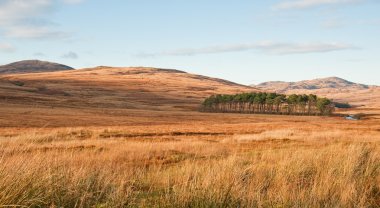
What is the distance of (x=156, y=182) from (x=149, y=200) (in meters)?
2.65

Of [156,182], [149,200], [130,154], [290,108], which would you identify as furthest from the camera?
[290,108]

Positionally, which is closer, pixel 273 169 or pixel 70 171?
pixel 70 171

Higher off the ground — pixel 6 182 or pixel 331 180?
pixel 6 182

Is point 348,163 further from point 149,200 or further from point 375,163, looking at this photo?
point 149,200

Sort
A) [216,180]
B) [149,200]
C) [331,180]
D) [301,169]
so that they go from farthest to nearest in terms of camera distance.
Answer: [301,169] → [331,180] → [216,180] → [149,200]

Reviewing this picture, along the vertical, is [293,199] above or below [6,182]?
below

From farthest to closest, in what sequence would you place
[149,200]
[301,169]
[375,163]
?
[375,163]
[301,169]
[149,200]

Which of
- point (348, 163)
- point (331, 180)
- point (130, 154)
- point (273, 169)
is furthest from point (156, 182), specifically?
point (130, 154)

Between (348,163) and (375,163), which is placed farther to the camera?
(375,163)

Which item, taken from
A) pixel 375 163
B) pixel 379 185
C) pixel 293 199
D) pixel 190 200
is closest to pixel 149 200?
pixel 190 200

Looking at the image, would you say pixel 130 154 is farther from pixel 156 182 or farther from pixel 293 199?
pixel 293 199

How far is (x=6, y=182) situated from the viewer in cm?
636

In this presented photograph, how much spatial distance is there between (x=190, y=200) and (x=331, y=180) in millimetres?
4172

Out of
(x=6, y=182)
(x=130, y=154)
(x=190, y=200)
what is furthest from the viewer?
(x=130, y=154)
